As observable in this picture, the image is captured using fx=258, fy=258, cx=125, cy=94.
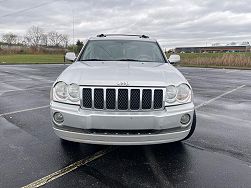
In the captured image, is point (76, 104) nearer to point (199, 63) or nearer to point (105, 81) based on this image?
point (105, 81)

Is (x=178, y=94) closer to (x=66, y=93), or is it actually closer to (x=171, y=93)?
(x=171, y=93)

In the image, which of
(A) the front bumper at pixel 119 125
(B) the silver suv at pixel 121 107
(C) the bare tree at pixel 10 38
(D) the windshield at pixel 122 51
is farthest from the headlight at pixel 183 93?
(C) the bare tree at pixel 10 38

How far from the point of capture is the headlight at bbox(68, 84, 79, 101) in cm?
331

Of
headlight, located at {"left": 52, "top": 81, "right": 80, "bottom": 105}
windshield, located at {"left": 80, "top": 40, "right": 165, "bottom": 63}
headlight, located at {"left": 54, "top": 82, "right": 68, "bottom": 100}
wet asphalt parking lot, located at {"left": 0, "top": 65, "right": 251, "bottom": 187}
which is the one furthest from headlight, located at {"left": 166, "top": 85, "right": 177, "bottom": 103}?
windshield, located at {"left": 80, "top": 40, "right": 165, "bottom": 63}

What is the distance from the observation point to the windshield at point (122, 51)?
483 centimetres

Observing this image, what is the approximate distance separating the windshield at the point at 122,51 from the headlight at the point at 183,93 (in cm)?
146

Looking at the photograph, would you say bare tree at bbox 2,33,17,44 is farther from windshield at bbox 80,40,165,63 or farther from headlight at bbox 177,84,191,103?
headlight at bbox 177,84,191,103

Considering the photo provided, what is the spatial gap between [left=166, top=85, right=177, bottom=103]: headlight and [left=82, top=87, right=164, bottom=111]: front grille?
0.21 metres

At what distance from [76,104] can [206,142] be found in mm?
2274

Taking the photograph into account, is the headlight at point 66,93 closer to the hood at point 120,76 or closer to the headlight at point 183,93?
the hood at point 120,76

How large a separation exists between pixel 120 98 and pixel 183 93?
885 mm

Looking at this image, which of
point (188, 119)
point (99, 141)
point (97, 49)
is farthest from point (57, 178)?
point (97, 49)

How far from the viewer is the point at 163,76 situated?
353 centimetres

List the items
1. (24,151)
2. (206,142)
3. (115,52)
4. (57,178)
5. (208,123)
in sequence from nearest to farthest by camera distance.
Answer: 1. (57,178)
2. (24,151)
3. (206,142)
4. (115,52)
5. (208,123)
